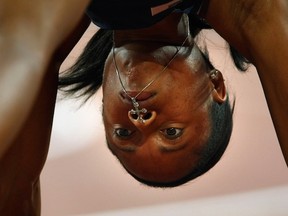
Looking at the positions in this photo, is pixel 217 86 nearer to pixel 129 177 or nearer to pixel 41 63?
pixel 41 63

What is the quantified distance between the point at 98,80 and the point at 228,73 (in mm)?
288

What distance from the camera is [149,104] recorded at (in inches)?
31.6

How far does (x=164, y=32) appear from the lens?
805 millimetres

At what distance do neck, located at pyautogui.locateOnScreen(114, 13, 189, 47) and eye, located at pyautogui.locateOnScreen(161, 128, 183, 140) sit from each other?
4.1 inches

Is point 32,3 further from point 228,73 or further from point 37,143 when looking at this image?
point 228,73

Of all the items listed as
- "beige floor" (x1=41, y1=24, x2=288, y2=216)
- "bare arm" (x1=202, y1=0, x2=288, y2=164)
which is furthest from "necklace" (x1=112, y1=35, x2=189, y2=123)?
"beige floor" (x1=41, y1=24, x2=288, y2=216)

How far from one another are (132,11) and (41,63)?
28 centimetres

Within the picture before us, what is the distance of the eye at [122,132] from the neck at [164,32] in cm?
10

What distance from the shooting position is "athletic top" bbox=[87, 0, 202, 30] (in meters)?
0.74

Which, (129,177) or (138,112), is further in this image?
(129,177)

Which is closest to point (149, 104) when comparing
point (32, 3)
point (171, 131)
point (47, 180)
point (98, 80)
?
point (171, 131)

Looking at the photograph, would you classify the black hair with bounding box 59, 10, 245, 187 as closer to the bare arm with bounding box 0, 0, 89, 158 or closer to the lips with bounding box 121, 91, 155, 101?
the lips with bounding box 121, 91, 155, 101

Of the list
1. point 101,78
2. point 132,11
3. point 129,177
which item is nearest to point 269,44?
point 132,11

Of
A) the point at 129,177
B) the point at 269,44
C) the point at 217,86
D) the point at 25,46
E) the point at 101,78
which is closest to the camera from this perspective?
the point at 25,46
